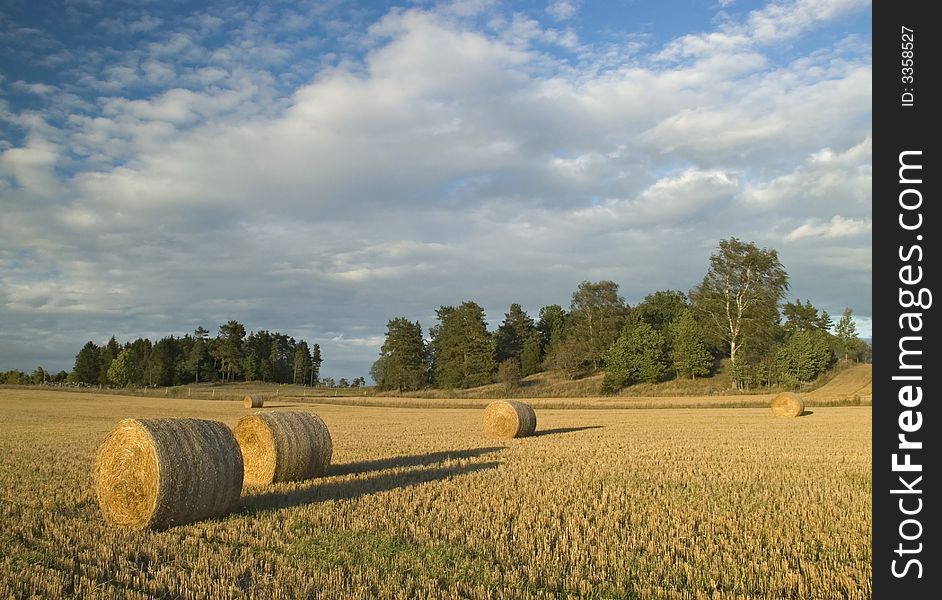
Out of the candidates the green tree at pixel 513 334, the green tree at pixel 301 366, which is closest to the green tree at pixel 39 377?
the green tree at pixel 301 366

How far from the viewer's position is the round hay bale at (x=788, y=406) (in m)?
31.4

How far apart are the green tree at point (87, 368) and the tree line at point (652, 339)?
5638 cm

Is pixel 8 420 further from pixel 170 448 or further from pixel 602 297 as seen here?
pixel 602 297

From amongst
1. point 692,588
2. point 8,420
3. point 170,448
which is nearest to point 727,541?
point 692,588

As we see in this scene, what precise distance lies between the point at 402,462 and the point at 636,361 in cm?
5474

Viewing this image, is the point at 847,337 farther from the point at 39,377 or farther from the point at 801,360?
the point at 39,377

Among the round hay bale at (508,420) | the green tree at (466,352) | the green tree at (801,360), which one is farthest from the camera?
the green tree at (466,352)

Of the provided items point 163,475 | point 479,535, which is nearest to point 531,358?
point 163,475

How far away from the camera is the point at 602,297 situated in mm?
81812

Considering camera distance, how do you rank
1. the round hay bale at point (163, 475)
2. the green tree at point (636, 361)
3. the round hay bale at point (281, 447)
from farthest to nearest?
the green tree at point (636, 361) → the round hay bale at point (281, 447) → the round hay bale at point (163, 475)

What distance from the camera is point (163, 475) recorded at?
8.17m

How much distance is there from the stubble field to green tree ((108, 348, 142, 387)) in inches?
4296

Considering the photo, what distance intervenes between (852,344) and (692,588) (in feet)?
340

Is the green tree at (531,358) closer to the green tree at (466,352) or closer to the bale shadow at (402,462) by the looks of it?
the green tree at (466,352)
